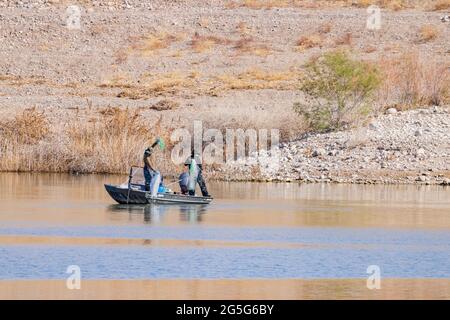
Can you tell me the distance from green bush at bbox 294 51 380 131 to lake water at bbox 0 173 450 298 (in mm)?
6585

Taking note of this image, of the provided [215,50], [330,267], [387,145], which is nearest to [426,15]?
[215,50]

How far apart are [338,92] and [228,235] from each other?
1837 cm

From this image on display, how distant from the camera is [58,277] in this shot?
21.8m

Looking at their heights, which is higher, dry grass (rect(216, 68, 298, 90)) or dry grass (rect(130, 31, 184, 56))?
dry grass (rect(130, 31, 184, 56))

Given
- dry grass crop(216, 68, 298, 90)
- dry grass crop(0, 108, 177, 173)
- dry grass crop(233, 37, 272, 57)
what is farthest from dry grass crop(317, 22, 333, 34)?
dry grass crop(0, 108, 177, 173)

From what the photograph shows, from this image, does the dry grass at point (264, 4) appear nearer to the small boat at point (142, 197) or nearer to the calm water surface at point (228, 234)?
the calm water surface at point (228, 234)

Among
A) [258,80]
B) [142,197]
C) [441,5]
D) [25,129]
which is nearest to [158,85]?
[258,80]

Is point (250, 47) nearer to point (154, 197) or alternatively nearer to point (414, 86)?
point (414, 86)

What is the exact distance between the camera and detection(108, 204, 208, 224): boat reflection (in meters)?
30.9

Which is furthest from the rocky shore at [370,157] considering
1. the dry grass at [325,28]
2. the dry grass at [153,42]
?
the dry grass at [325,28]

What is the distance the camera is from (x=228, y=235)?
27844 millimetres

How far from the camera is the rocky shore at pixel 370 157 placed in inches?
1655

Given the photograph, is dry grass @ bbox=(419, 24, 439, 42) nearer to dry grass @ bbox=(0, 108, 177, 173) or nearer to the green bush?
the green bush

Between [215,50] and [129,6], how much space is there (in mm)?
8349
